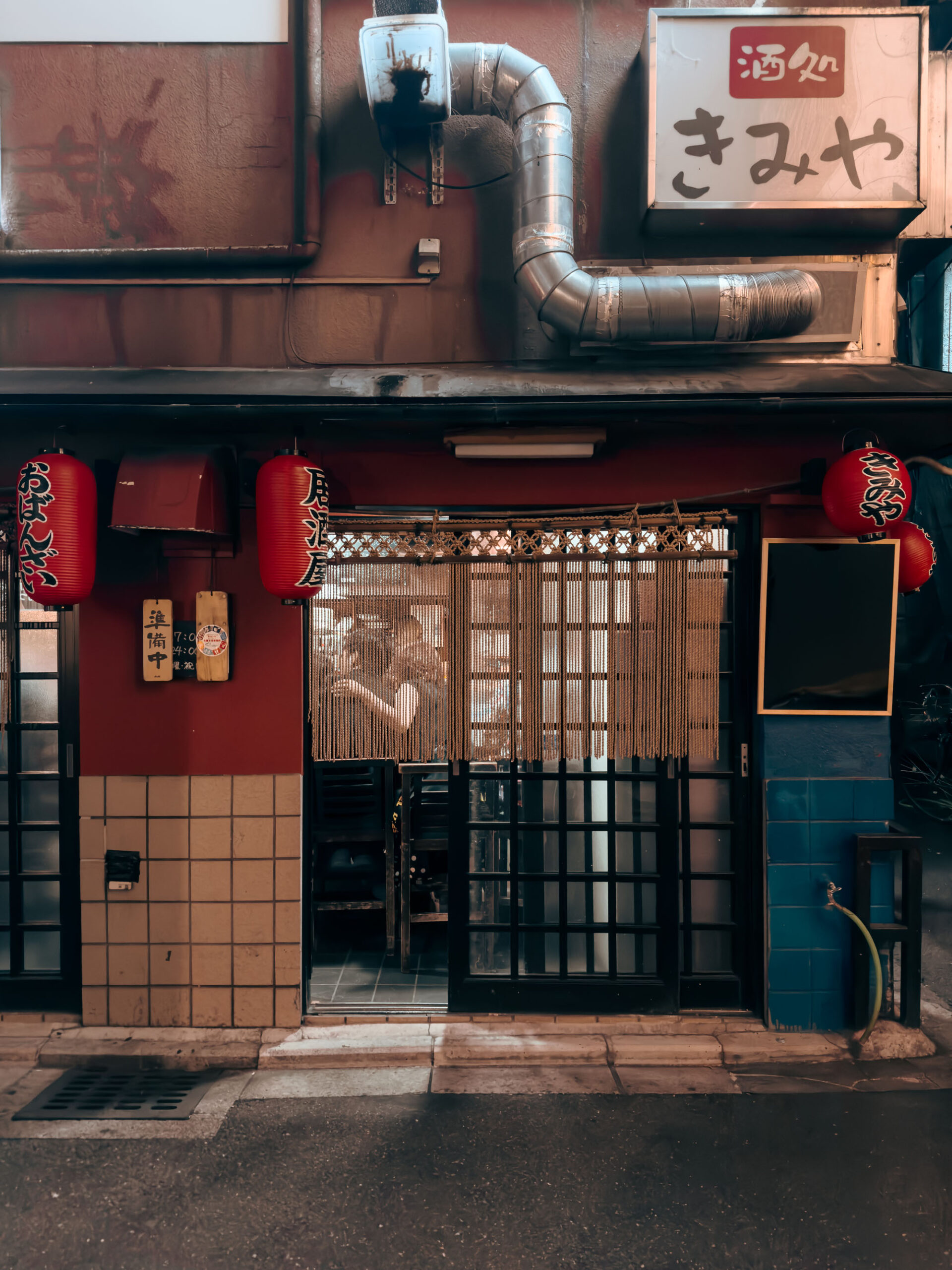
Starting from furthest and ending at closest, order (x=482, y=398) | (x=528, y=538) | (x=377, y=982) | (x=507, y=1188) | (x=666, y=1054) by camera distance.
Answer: (x=377, y=982) < (x=528, y=538) < (x=666, y=1054) < (x=482, y=398) < (x=507, y=1188)

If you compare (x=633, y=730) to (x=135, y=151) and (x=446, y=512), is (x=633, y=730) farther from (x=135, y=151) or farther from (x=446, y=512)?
(x=135, y=151)

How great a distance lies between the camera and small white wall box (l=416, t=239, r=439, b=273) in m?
5.32

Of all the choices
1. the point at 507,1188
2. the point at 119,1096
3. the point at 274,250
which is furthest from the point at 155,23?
the point at 507,1188

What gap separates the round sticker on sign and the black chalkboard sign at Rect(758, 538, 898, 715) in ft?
13.6

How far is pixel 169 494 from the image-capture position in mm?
4738

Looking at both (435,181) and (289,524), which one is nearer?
(289,524)

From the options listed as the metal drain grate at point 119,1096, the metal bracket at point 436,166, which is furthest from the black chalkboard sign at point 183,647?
the metal bracket at point 436,166

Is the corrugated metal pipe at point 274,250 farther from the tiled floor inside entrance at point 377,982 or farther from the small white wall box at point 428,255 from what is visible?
the tiled floor inside entrance at point 377,982

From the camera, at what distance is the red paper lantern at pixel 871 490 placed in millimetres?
4645

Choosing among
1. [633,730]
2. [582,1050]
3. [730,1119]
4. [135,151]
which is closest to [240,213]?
[135,151]

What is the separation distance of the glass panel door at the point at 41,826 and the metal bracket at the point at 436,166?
4402mm

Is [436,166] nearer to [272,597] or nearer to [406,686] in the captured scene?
[272,597]

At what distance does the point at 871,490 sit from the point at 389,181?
14.3 feet

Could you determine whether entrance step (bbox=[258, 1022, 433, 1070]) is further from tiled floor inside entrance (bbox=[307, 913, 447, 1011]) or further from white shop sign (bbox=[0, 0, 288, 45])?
white shop sign (bbox=[0, 0, 288, 45])
